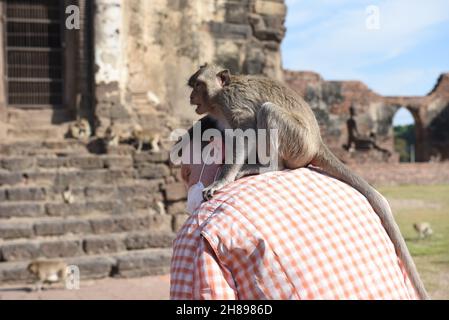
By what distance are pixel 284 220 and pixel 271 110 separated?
907 millimetres

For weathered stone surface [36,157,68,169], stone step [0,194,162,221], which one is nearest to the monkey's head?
stone step [0,194,162,221]

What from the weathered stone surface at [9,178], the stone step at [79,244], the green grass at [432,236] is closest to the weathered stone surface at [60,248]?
the stone step at [79,244]

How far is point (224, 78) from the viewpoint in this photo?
3006 mm

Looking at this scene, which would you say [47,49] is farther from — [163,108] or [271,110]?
[271,110]

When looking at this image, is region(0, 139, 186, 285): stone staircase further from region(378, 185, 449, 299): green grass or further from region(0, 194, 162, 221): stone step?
region(378, 185, 449, 299): green grass

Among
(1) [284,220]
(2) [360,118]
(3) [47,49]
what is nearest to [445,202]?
(3) [47,49]

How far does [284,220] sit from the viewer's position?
190cm

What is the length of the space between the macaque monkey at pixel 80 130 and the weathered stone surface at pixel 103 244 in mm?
3040

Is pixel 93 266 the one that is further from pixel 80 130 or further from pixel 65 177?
pixel 80 130

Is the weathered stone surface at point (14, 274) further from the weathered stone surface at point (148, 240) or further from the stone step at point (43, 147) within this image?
the stone step at point (43, 147)

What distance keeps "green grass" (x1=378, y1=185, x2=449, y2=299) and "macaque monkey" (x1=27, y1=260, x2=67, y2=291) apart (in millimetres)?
4768

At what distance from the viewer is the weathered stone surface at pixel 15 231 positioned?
29.7ft

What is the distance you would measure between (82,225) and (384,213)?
7943 mm

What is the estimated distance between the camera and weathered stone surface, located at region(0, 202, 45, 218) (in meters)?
9.58
